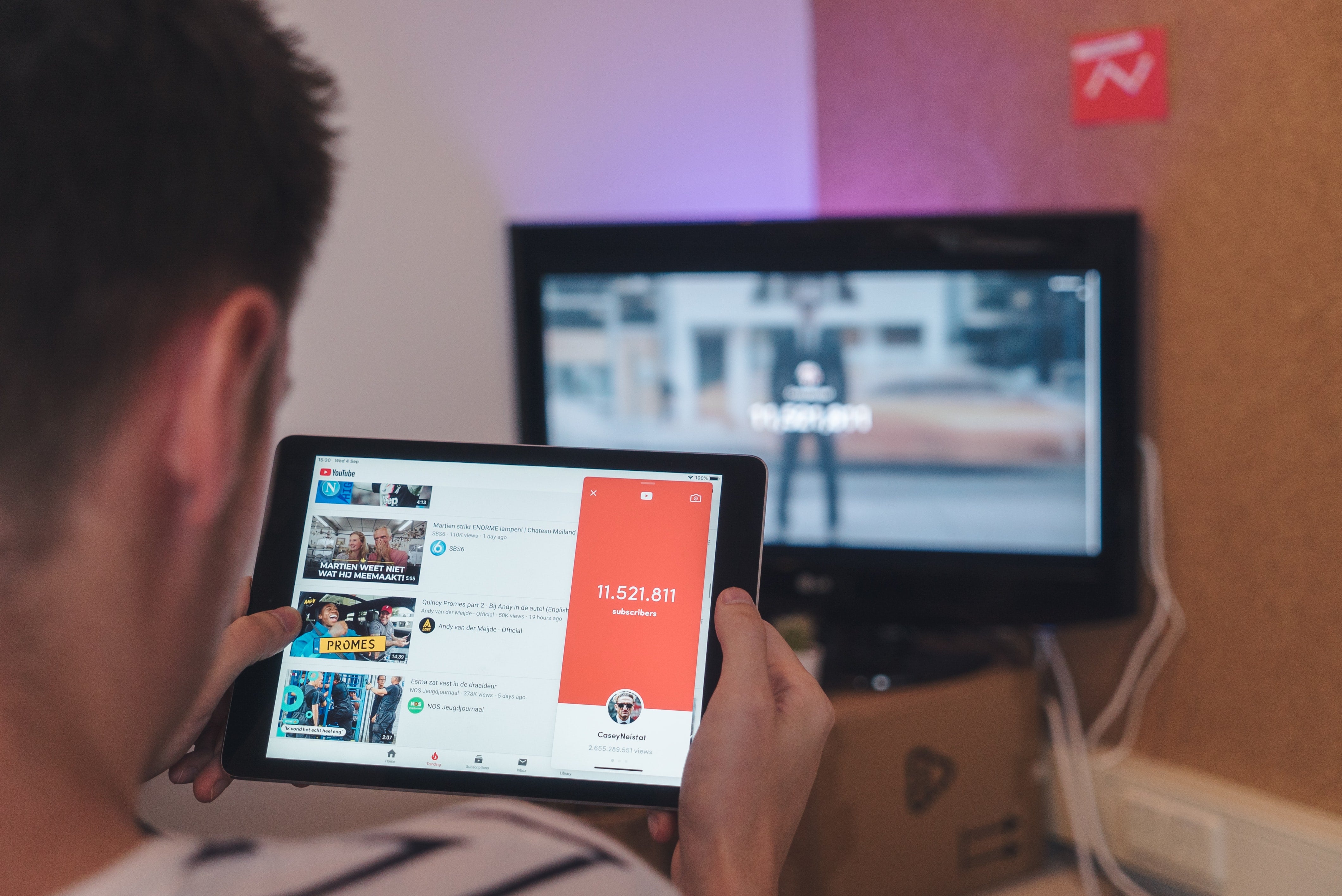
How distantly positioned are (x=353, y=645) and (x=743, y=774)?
1.03ft

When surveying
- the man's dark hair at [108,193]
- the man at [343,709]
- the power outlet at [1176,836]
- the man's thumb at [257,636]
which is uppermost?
the man's dark hair at [108,193]

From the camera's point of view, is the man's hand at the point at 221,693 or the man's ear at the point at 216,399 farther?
the man's hand at the point at 221,693

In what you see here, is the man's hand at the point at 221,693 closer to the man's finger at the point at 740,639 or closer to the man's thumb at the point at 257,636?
the man's thumb at the point at 257,636

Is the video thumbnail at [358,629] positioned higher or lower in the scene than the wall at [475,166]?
lower

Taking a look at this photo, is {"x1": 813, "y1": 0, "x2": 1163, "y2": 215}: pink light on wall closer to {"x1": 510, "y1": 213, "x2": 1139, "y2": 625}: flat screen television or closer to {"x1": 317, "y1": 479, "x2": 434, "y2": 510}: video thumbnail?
{"x1": 510, "y1": 213, "x2": 1139, "y2": 625}: flat screen television

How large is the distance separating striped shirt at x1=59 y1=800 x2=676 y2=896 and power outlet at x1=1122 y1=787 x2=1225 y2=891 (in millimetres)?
1064

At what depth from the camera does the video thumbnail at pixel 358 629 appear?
72 centimetres

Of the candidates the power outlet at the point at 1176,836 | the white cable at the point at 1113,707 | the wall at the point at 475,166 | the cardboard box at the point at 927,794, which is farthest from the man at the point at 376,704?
the power outlet at the point at 1176,836

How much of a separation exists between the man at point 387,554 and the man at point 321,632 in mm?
48

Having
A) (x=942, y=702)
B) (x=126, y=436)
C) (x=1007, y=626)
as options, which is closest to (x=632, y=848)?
(x=942, y=702)

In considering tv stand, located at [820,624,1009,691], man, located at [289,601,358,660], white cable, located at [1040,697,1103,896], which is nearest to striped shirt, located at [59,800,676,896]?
man, located at [289,601,358,660]

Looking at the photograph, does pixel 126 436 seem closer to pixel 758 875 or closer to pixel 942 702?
pixel 758 875

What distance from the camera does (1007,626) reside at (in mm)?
1271

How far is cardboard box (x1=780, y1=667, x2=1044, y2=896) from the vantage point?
1.14 meters
